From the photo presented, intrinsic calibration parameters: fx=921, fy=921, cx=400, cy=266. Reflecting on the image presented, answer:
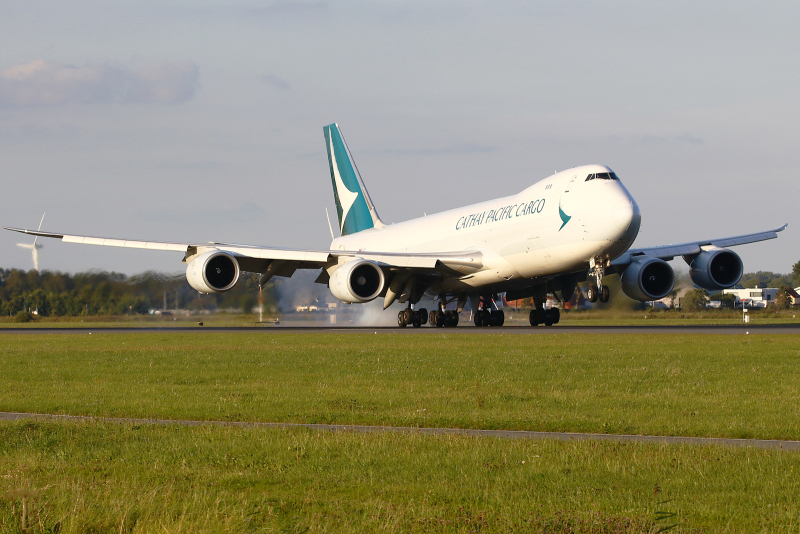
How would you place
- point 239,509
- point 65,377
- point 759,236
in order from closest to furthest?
1. point 239,509
2. point 65,377
3. point 759,236

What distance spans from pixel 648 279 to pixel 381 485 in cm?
3295

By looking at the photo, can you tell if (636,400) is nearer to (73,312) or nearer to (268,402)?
(268,402)

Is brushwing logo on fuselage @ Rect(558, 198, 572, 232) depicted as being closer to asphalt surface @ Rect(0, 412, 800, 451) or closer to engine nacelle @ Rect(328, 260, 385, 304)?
engine nacelle @ Rect(328, 260, 385, 304)

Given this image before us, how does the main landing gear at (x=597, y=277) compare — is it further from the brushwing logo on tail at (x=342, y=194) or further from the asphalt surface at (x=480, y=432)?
the brushwing logo on tail at (x=342, y=194)

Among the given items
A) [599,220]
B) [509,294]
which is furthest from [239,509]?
[509,294]

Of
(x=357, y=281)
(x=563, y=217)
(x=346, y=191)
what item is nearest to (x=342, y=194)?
(x=346, y=191)

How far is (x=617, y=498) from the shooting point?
8.20 m

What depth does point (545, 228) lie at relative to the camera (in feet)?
116

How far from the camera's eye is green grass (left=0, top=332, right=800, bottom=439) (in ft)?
44.5

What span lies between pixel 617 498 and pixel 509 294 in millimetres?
35296

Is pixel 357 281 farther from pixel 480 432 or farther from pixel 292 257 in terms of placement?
pixel 480 432

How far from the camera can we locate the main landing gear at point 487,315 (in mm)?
43875

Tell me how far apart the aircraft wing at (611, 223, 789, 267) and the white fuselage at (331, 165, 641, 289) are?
4.80 meters

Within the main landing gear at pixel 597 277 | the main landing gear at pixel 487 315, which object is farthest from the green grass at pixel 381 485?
the main landing gear at pixel 487 315
